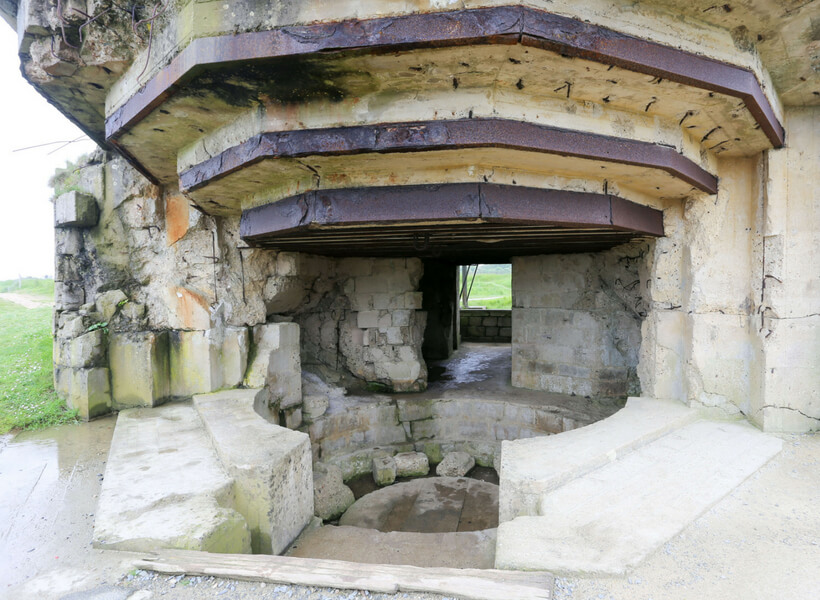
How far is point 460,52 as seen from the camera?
80.7 inches

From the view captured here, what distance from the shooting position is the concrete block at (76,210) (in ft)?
13.9

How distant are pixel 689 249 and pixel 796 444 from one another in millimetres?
1590

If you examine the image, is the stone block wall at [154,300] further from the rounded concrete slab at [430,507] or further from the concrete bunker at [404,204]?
the rounded concrete slab at [430,507]

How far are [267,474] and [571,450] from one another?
1.87 metres

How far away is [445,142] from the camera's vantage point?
2.38 metres

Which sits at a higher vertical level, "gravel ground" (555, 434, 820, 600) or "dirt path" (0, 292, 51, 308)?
"dirt path" (0, 292, 51, 308)

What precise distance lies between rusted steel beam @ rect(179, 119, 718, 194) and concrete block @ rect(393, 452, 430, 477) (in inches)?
150

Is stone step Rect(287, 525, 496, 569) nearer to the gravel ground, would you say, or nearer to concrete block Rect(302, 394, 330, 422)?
the gravel ground

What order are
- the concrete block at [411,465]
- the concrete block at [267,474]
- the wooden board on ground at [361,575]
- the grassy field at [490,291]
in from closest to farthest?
the wooden board on ground at [361,575] < the concrete block at [267,474] < the concrete block at [411,465] < the grassy field at [490,291]

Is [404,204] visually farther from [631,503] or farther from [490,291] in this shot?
[490,291]

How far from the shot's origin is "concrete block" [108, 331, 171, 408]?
4074 mm

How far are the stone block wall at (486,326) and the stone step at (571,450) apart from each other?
23.7ft

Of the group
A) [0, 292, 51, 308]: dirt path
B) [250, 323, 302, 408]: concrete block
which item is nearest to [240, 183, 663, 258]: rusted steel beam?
[250, 323, 302, 408]: concrete block

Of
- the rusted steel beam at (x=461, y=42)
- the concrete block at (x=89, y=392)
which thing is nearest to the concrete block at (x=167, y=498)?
the concrete block at (x=89, y=392)
